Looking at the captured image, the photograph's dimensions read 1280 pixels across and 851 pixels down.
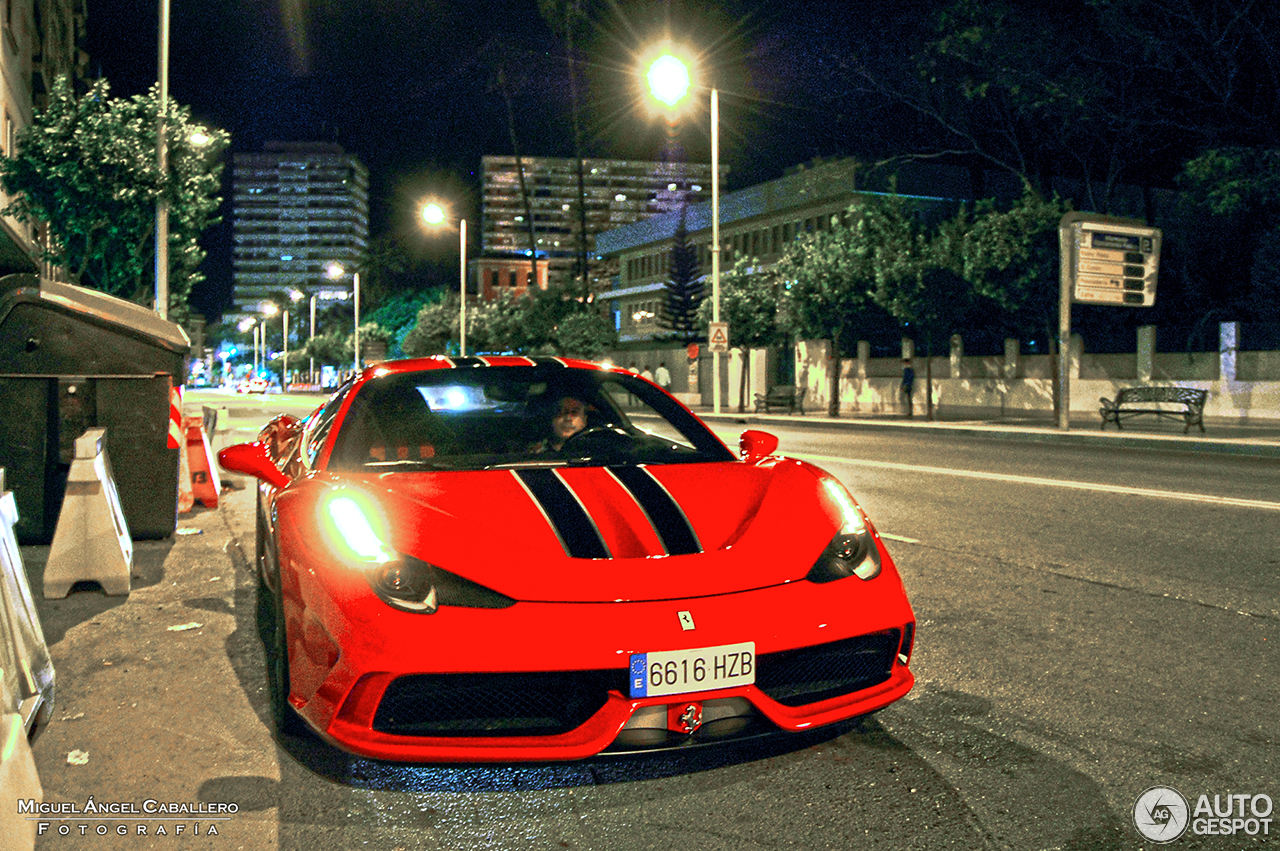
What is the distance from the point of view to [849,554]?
3.37 metres

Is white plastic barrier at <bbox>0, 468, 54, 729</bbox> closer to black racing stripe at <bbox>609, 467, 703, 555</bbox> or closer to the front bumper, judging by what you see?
the front bumper

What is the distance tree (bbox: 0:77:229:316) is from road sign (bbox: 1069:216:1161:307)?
1804 centimetres

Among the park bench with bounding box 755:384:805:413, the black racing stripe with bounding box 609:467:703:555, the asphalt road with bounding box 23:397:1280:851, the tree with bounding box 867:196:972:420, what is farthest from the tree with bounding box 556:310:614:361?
the black racing stripe with bounding box 609:467:703:555

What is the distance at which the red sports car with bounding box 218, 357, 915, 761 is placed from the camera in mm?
2869

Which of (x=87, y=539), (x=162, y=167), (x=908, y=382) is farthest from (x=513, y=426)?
(x=908, y=382)

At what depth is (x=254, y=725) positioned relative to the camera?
3.87 metres

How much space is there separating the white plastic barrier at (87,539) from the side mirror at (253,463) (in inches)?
78.5

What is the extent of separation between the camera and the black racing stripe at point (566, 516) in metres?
3.15

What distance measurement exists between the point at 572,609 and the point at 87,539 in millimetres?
4448

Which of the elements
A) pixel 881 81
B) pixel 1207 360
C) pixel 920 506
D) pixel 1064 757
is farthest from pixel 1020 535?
pixel 881 81

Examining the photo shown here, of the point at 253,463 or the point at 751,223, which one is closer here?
the point at 253,463

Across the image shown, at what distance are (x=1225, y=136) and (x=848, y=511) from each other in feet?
94.6

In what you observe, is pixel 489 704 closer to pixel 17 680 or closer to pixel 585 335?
pixel 17 680

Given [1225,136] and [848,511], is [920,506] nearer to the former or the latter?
[848,511]
